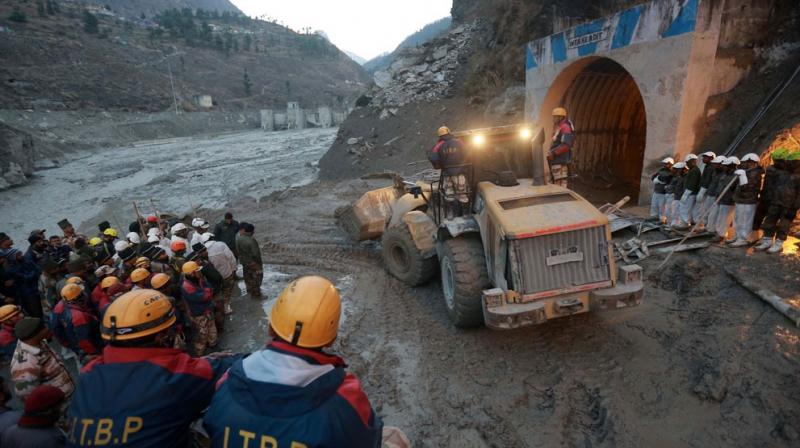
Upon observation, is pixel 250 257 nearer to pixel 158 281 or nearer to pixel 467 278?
pixel 158 281

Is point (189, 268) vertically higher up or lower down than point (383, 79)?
lower down

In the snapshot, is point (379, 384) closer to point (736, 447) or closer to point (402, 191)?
point (736, 447)

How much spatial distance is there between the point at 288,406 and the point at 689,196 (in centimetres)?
789

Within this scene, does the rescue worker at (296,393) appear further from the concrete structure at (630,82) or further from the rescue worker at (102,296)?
the concrete structure at (630,82)

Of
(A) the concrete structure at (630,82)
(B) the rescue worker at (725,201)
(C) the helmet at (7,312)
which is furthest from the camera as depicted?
(A) the concrete structure at (630,82)

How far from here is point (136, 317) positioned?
2.14 metres

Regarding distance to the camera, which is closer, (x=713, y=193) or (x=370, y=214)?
(x=713, y=193)

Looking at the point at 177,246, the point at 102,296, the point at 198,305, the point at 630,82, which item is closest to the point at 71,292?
the point at 102,296

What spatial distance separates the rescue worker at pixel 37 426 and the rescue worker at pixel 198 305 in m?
2.81

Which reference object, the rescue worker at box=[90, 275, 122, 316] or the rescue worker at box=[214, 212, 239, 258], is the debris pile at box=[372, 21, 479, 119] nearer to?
the rescue worker at box=[214, 212, 239, 258]

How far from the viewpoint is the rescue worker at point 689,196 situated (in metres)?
7.31

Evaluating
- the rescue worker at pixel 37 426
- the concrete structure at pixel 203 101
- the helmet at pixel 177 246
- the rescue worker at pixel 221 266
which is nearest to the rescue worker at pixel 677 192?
the rescue worker at pixel 221 266

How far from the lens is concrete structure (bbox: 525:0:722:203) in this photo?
8180mm

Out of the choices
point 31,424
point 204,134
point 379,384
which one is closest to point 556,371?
point 379,384
